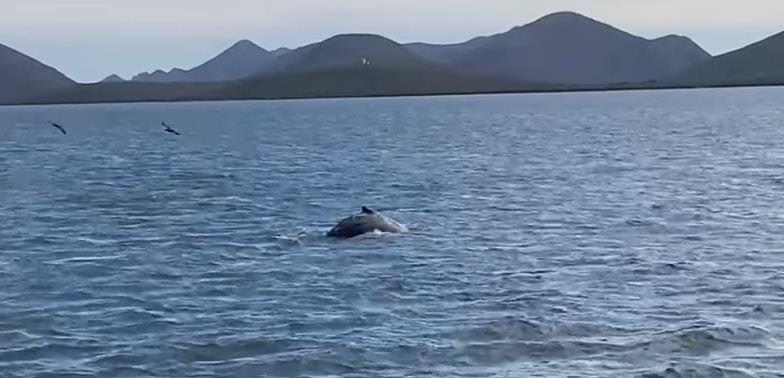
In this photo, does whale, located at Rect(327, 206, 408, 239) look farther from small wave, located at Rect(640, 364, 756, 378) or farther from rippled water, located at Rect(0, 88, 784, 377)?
small wave, located at Rect(640, 364, 756, 378)

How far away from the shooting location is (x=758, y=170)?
195ft

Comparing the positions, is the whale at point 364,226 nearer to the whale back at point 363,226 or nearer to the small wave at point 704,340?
the whale back at point 363,226

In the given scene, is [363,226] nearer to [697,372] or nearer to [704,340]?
[704,340]

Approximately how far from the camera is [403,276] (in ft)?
91.1

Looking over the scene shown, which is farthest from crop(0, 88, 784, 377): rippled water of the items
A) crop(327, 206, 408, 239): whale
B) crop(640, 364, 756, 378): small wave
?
crop(327, 206, 408, 239): whale

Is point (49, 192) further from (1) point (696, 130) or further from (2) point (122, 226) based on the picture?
(1) point (696, 130)

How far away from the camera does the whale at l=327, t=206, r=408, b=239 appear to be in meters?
34.8

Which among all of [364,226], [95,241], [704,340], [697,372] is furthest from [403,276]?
[95,241]

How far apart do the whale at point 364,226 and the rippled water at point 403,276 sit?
580mm

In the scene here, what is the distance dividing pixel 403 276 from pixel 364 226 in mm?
7387

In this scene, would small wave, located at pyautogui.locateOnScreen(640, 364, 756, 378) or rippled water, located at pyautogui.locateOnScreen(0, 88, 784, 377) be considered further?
rippled water, located at pyautogui.locateOnScreen(0, 88, 784, 377)

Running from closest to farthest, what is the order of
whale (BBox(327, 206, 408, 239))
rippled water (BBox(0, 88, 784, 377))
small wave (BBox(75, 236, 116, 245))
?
rippled water (BBox(0, 88, 784, 377)) < whale (BBox(327, 206, 408, 239)) < small wave (BBox(75, 236, 116, 245))

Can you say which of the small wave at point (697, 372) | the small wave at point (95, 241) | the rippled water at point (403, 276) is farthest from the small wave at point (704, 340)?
the small wave at point (95, 241)

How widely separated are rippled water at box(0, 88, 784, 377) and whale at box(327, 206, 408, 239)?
58 centimetres
